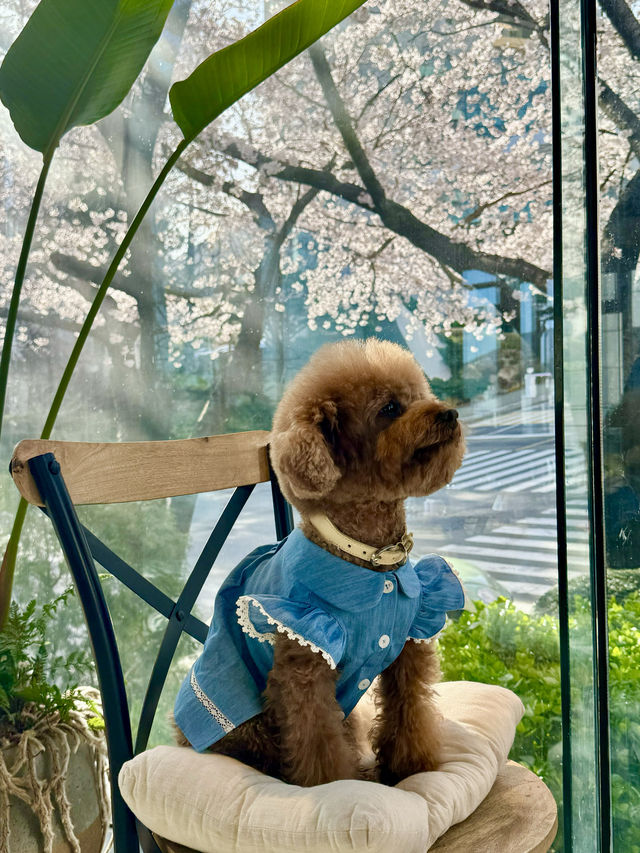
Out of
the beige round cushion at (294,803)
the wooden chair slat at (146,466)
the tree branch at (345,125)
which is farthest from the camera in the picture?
the tree branch at (345,125)

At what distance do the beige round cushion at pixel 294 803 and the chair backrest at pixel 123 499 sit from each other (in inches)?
4.1

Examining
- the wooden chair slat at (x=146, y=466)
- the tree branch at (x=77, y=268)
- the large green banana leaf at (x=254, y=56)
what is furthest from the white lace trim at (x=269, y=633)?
the tree branch at (x=77, y=268)

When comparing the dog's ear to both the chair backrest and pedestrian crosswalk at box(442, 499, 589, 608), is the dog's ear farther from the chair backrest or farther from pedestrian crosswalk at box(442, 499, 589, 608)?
pedestrian crosswalk at box(442, 499, 589, 608)

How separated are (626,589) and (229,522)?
58cm

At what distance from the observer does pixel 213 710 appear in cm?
78

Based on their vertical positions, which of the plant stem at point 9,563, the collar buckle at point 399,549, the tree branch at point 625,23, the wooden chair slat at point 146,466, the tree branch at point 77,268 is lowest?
the plant stem at point 9,563

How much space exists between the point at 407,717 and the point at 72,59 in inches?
41.8

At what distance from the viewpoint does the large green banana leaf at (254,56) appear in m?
0.99

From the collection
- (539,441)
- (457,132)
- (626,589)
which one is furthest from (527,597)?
(457,132)

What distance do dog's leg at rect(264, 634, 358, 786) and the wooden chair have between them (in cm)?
13

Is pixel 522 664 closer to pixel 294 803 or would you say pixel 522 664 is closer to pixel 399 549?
pixel 399 549

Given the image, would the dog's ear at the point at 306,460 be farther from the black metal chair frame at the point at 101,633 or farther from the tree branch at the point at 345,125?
the tree branch at the point at 345,125

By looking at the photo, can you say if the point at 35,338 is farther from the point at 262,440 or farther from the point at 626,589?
the point at 626,589

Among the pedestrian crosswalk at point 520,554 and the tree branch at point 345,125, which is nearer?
the pedestrian crosswalk at point 520,554
